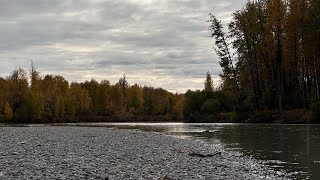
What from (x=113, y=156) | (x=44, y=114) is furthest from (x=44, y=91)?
(x=113, y=156)

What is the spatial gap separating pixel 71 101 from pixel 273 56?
74164 mm

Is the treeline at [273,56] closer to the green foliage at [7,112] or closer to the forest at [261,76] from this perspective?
the forest at [261,76]

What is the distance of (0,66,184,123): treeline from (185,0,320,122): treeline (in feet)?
172

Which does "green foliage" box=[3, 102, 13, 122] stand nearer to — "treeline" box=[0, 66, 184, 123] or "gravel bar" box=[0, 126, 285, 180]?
"treeline" box=[0, 66, 184, 123]

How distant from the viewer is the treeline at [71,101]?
96.0 meters

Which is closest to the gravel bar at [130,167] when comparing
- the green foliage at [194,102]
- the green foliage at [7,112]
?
the green foliage at [194,102]

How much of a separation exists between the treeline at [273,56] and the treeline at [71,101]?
52.4 meters

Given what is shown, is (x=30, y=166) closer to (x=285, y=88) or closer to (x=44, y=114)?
(x=285, y=88)

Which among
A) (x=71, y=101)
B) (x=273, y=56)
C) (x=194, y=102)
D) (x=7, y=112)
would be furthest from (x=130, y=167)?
(x=71, y=101)

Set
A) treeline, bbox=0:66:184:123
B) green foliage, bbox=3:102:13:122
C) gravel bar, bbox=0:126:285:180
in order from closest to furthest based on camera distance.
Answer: gravel bar, bbox=0:126:285:180
green foliage, bbox=3:102:13:122
treeline, bbox=0:66:184:123

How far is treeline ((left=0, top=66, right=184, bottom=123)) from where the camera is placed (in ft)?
315

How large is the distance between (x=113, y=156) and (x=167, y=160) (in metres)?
2.45

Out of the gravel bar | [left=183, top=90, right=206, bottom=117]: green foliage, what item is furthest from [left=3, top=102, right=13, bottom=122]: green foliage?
the gravel bar

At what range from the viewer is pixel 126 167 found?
525 inches
